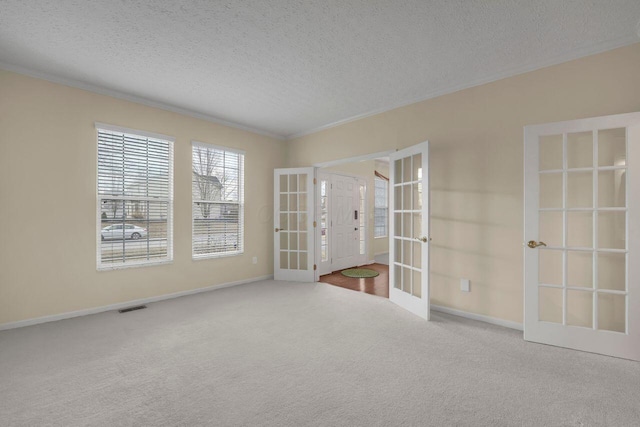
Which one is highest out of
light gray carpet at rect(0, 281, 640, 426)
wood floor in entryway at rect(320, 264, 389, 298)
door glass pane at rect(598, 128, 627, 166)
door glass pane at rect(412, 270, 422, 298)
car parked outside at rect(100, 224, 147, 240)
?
door glass pane at rect(598, 128, 627, 166)

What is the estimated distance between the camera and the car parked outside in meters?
3.67

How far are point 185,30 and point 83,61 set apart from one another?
1.37 metres

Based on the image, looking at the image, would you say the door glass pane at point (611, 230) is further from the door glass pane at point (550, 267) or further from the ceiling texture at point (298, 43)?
the ceiling texture at point (298, 43)

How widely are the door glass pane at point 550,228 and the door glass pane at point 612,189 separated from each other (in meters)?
0.33

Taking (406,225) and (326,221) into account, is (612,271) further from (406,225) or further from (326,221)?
(326,221)

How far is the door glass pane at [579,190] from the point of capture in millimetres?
2623

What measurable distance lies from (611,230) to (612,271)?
361mm

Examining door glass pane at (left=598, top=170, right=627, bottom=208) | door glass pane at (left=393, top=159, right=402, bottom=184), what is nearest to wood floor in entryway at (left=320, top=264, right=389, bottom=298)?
door glass pane at (left=393, top=159, right=402, bottom=184)

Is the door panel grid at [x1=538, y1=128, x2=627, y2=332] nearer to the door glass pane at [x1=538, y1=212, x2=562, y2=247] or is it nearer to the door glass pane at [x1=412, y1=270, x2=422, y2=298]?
the door glass pane at [x1=538, y1=212, x2=562, y2=247]

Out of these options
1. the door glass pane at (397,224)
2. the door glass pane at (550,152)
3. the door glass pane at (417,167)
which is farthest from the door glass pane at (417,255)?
the door glass pane at (550,152)

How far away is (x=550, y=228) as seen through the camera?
9.22 feet

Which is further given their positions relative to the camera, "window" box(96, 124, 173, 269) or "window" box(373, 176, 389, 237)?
"window" box(373, 176, 389, 237)

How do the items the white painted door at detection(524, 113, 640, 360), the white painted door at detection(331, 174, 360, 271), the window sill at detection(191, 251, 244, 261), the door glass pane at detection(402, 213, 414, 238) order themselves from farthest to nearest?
the white painted door at detection(331, 174, 360, 271)
the window sill at detection(191, 251, 244, 261)
the door glass pane at detection(402, 213, 414, 238)
the white painted door at detection(524, 113, 640, 360)

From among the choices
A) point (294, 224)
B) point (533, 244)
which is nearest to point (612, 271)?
point (533, 244)
